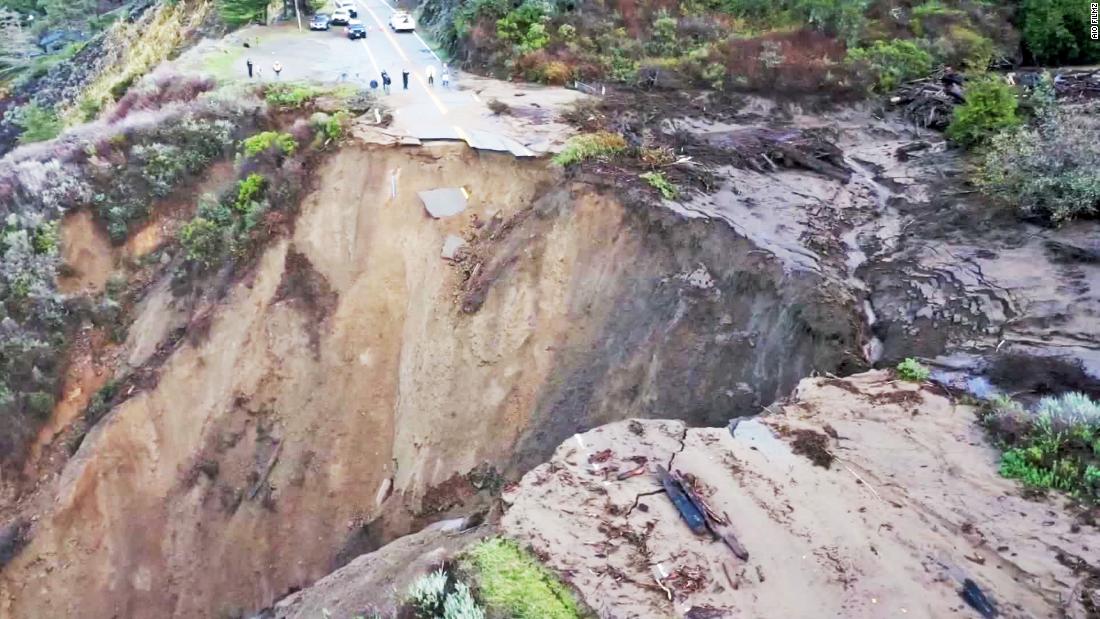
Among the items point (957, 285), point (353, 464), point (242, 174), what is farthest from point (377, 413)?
point (957, 285)

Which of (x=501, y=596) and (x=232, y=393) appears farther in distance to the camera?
(x=232, y=393)

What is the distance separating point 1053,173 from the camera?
14656mm

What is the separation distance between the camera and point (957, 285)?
44.7 ft

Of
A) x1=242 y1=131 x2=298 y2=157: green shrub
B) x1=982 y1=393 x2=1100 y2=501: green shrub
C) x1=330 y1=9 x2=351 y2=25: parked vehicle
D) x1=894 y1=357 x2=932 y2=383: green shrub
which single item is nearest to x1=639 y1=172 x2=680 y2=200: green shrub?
x1=894 y1=357 x2=932 y2=383: green shrub

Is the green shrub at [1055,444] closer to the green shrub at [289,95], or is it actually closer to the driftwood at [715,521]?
the driftwood at [715,521]

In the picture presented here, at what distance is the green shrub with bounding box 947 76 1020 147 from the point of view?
1858 cm

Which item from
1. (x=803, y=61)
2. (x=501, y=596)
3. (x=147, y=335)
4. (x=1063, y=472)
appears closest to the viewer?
(x=501, y=596)

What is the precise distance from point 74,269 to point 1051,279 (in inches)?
802

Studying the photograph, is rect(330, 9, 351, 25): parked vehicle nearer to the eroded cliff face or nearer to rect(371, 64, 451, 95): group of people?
rect(371, 64, 451, 95): group of people

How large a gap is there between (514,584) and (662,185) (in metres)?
9.64

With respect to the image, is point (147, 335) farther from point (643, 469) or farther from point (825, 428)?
point (825, 428)

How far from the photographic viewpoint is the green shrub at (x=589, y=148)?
16500 millimetres

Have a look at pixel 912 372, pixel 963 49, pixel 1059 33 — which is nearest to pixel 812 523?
pixel 912 372

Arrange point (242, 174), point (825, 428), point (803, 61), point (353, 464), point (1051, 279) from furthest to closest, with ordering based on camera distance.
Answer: point (803, 61), point (242, 174), point (353, 464), point (1051, 279), point (825, 428)
